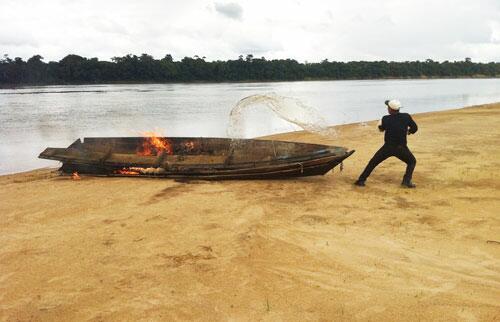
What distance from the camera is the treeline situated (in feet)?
379

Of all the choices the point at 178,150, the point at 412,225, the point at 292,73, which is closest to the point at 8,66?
the point at 292,73

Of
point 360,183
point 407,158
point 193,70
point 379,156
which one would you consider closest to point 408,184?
point 407,158

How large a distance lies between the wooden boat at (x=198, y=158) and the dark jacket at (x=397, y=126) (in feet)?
3.22

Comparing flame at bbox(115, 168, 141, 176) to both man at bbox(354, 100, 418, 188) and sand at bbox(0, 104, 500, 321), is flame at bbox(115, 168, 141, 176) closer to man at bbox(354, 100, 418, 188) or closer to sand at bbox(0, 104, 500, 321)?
sand at bbox(0, 104, 500, 321)

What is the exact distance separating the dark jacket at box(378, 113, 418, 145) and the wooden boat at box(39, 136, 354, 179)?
983 mm

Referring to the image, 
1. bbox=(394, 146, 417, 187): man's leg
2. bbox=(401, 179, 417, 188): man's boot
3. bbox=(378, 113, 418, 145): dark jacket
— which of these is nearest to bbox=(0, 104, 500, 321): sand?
bbox=(401, 179, 417, 188): man's boot

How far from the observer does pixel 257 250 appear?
609 centimetres

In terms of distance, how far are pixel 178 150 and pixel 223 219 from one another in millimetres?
5014

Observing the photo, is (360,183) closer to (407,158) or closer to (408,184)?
(408,184)

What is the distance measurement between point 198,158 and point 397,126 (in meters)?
5.45

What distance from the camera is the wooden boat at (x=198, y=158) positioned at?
31.4 feet

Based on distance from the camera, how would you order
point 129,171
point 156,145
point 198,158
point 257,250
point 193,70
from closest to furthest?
point 257,250 < point 129,171 < point 198,158 < point 156,145 < point 193,70

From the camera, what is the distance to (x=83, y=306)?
4730 mm

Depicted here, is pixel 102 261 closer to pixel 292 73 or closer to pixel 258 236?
pixel 258 236
